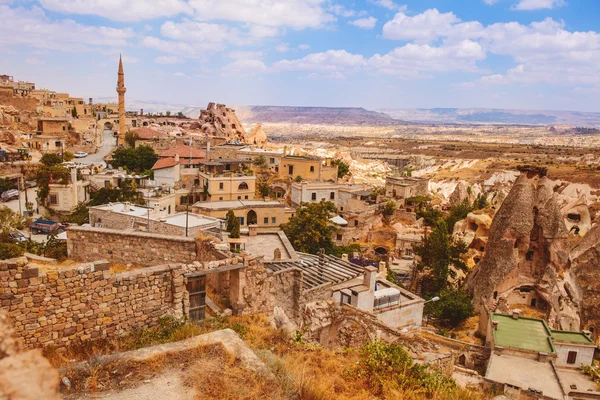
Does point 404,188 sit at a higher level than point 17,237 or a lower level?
higher

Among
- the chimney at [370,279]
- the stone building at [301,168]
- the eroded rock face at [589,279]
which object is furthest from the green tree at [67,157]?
the eroded rock face at [589,279]

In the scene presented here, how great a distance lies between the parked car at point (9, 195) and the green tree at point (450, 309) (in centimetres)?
3413

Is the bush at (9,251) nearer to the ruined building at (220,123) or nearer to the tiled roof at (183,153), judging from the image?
the tiled roof at (183,153)

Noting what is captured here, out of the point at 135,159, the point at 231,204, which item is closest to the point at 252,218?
the point at 231,204

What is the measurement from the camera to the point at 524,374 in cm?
1619

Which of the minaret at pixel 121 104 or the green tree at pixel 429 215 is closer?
the green tree at pixel 429 215

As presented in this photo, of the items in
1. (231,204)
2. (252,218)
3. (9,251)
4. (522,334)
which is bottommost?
(522,334)

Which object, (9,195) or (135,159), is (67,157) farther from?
(9,195)

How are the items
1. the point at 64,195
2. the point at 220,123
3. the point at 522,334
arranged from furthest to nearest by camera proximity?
the point at 220,123 < the point at 64,195 < the point at 522,334

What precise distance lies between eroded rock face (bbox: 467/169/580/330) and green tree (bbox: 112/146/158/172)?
33978mm

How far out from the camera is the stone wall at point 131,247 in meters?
10.8

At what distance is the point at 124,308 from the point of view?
7.68m

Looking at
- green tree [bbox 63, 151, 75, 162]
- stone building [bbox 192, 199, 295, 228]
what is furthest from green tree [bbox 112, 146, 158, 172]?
stone building [bbox 192, 199, 295, 228]

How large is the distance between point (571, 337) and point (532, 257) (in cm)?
639
